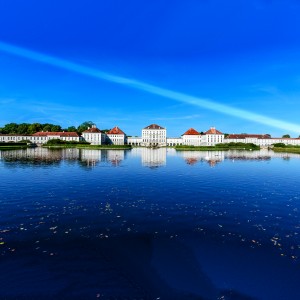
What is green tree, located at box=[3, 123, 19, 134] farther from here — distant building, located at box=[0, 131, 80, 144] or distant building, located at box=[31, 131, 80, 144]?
distant building, located at box=[31, 131, 80, 144]

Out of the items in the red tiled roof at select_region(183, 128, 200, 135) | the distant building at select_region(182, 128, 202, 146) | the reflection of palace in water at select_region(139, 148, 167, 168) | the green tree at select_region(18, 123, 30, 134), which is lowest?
the reflection of palace in water at select_region(139, 148, 167, 168)

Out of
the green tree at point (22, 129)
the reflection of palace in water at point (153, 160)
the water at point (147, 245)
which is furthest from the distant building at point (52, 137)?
the water at point (147, 245)

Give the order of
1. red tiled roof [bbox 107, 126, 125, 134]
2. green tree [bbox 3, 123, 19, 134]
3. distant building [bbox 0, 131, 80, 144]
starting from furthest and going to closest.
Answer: green tree [bbox 3, 123, 19, 134] → red tiled roof [bbox 107, 126, 125, 134] → distant building [bbox 0, 131, 80, 144]

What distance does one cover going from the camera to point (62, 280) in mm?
8391

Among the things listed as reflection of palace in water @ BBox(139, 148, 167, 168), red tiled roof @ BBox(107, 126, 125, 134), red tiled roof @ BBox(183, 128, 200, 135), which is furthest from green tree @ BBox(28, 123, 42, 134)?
reflection of palace in water @ BBox(139, 148, 167, 168)

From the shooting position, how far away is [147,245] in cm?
1117

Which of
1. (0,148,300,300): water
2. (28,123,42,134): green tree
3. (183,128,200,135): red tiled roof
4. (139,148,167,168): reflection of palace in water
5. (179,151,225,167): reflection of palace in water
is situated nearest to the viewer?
(0,148,300,300): water

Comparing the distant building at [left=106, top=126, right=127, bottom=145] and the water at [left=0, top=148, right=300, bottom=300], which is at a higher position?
the distant building at [left=106, top=126, right=127, bottom=145]

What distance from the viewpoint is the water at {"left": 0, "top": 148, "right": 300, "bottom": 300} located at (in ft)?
26.7

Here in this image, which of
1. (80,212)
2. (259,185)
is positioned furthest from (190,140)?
(80,212)

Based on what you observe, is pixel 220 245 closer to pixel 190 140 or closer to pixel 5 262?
pixel 5 262

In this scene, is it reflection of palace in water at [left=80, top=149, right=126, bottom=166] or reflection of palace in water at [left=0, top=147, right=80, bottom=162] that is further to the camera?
reflection of palace in water at [left=0, top=147, right=80, bottom=162]

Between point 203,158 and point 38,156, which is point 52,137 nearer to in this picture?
point 38,156

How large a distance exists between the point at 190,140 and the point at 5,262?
176662 millimetres
